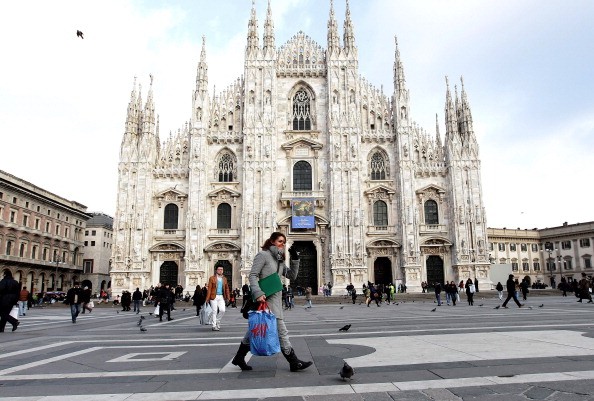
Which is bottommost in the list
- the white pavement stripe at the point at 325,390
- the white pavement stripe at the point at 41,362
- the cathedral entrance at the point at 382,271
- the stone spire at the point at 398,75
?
the white pavement stripe at the point at 41,362

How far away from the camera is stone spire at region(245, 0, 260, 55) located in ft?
129

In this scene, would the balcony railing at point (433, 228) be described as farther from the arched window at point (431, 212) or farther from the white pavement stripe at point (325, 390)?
the white pavement stripe at point (325, 390)

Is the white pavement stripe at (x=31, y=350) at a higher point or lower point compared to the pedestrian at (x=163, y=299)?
lower

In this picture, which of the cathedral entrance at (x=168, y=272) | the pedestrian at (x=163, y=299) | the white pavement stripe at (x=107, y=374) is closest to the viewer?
the white pavement stripe at (x=107, y=374)

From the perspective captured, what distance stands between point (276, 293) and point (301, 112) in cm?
3518

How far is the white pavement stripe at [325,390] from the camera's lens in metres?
4.20

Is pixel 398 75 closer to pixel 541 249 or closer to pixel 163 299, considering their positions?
pixel 163 299

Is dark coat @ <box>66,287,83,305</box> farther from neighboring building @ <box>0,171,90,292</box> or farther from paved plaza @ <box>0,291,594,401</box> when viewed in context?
neighboring building @ <box>0,171,90,292</box>

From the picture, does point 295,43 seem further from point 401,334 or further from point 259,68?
point 401,334

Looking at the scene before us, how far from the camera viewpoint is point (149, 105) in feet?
127

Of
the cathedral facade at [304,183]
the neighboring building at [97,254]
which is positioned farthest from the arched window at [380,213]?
the neighboring building at [97,254]

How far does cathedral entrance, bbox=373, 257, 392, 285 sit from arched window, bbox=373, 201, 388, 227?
2976 millimetres

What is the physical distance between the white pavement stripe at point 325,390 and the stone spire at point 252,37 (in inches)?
1493

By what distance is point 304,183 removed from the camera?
38156mm
